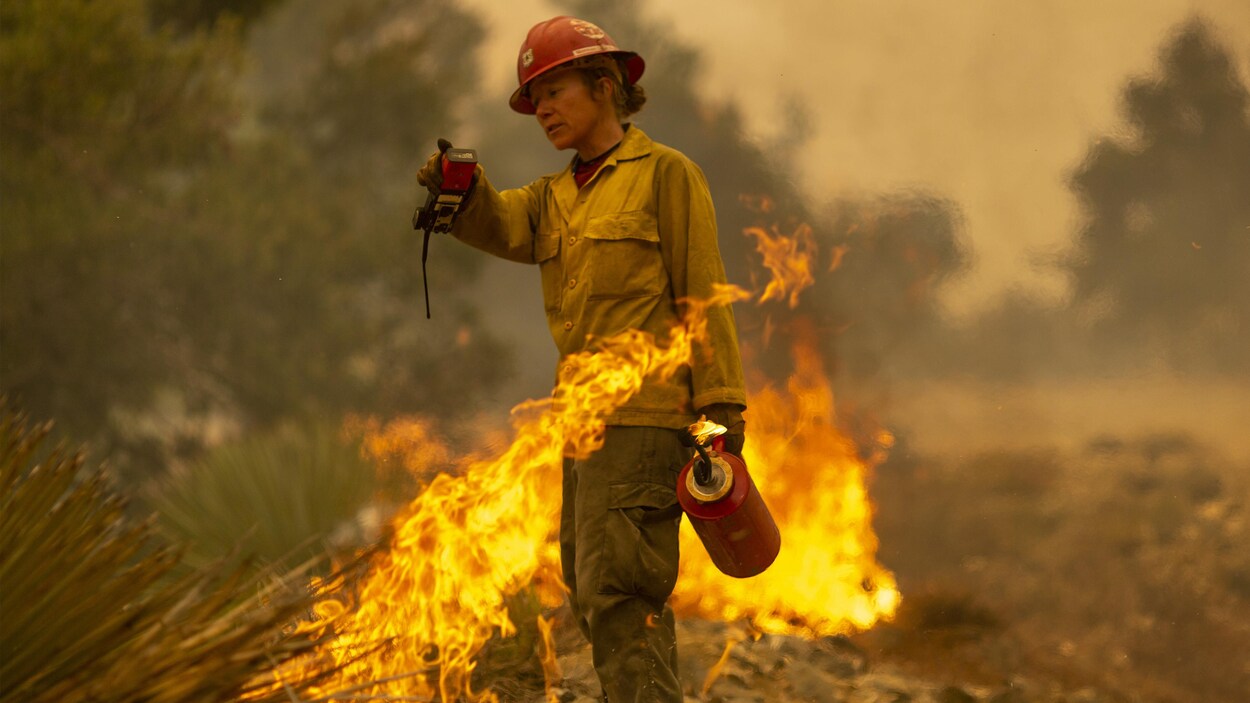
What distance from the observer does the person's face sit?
373cm

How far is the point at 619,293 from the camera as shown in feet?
11.9

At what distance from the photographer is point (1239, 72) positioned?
7.77 meters

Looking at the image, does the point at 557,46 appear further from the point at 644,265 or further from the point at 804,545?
the point at 804,545

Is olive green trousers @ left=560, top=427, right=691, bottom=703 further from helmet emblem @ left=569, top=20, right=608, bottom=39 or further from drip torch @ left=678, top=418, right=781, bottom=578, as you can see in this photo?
helmet emblem @ left=569, top=20, right=608, bottom=39

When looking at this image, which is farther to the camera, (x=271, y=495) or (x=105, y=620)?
(x=271, y=495)

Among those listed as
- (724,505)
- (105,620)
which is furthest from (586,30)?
(105,620)

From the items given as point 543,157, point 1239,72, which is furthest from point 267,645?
point 543,157

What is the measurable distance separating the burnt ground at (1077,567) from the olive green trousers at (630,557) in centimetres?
287

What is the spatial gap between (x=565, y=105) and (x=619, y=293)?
58 centimetres

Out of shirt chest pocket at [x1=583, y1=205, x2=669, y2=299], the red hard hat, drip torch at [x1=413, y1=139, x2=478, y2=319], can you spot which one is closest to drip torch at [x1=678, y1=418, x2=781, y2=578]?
shirt chest pocket at [x1=583, y1=205, x2=669, y2=299]

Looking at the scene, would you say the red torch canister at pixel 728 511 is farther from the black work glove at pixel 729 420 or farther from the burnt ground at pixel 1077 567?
the burnt ground at pixel 1077 567

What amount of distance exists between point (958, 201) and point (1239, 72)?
1.83 metres

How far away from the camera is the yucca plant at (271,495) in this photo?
6270 millimetres

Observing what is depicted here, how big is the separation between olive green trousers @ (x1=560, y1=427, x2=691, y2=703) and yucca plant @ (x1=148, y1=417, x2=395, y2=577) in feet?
9.51
